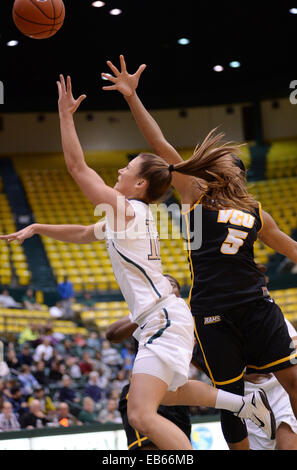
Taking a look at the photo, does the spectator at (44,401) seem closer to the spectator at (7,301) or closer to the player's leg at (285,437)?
the spectator at (7,301)

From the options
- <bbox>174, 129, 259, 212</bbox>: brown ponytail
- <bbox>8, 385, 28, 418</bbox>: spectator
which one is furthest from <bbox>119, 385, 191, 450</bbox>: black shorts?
<bbox>8, 385, 28, 418</bbox>: spectator

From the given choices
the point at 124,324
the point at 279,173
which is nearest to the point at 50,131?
the point at 279,173

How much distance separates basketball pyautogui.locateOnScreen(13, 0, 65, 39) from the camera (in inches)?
199

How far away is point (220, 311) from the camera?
12.3 feet

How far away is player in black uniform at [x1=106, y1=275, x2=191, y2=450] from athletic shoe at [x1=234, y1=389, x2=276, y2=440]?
1.10 ft

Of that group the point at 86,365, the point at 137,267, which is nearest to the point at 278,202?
the point at 86,365

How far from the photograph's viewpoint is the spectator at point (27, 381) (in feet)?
32.0

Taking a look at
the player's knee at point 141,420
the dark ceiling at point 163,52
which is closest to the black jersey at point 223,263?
the player's knee at point 141,420

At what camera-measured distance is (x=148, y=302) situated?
348 cm

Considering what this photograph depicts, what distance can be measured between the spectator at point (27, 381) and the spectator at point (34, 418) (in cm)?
95

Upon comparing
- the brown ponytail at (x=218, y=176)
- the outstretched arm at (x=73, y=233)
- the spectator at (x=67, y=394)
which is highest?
the brown ponytail at (x=218, y=176)

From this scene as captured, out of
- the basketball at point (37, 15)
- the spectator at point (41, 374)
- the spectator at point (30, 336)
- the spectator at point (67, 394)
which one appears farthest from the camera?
the spectator at point (30, 336)

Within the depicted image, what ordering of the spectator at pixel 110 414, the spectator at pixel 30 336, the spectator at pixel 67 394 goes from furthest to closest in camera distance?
the spectator at pixel 30 336
the spectator at pixel 67 394
the spectator at pixel 110 414

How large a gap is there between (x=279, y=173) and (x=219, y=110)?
306 cm
